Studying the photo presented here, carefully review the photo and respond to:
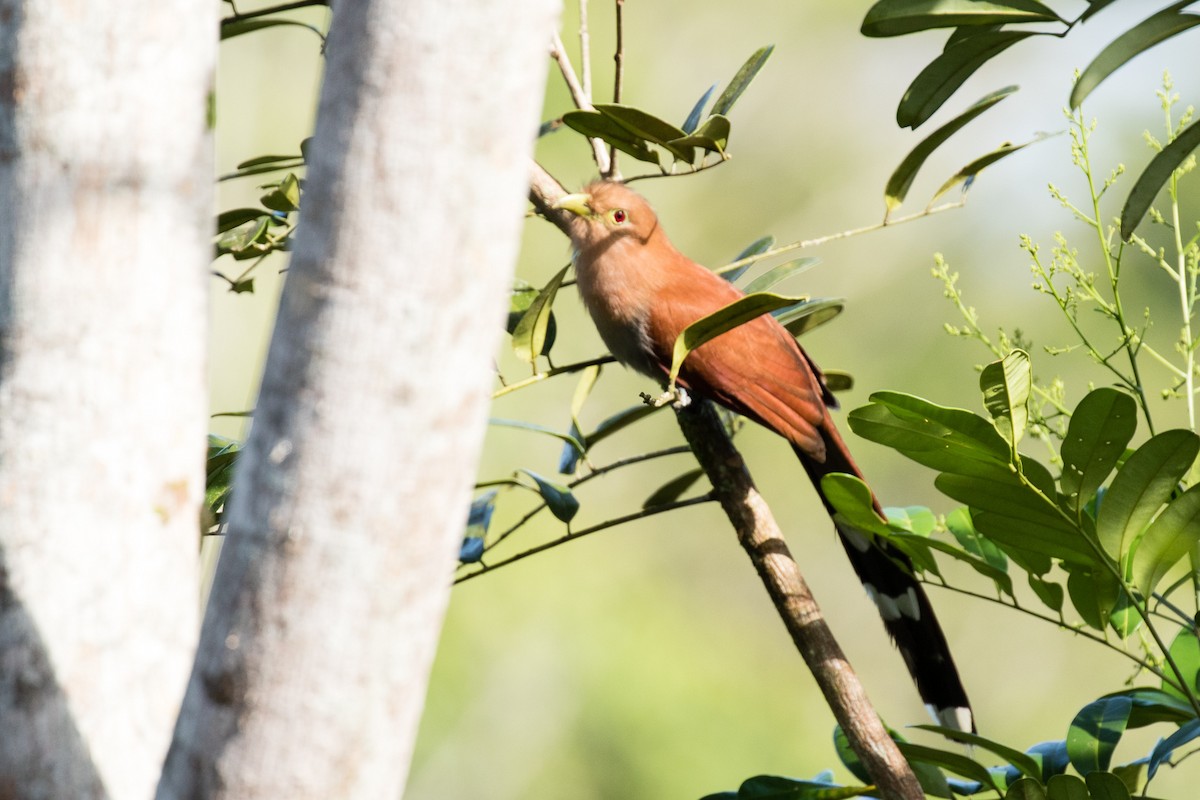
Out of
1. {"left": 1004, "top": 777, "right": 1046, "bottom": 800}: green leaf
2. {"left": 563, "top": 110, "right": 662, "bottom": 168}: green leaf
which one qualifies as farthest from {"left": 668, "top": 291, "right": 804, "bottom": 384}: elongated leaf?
{"left": 1004, "top": 777, "right": 1046, "bottom": 800}: green leaf

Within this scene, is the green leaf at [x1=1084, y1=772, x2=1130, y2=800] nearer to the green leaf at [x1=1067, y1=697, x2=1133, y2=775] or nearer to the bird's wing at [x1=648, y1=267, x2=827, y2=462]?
the green leaf at [x1=1067, y1=697, x2=1133, y2=775]

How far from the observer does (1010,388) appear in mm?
895

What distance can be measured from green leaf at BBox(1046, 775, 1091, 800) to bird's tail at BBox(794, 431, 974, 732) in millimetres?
598

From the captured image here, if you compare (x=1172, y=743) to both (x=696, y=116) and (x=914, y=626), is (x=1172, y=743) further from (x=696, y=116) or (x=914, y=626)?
(x=696, y=116)

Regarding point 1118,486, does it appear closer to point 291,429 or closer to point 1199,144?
point 1199,144

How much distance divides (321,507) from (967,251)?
384 inches

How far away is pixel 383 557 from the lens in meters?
0.60

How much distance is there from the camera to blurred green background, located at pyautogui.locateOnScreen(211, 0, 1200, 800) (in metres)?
7.58

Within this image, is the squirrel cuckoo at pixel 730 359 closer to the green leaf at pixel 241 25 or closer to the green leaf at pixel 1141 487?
the green leaf at pixel 241 25

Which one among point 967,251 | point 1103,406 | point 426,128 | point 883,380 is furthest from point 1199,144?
point 967,251

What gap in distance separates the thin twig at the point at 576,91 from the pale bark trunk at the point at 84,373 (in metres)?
0.63

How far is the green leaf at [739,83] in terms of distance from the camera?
51.4 inches

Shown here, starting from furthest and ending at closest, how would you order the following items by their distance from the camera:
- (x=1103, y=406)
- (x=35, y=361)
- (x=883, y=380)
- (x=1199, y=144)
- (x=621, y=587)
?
(x=883, y=380), (x=621, y=587), (x=1199, y=144), (x=1103, y=406), (x=35, y=361)

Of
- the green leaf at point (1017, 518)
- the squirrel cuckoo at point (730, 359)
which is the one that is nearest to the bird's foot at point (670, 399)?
the squirrel cuckoo at point (730, 359)
